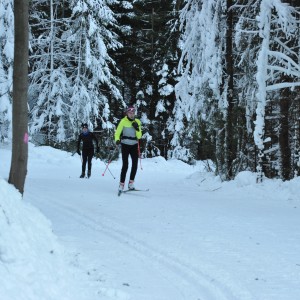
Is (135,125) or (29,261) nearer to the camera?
(29,261)

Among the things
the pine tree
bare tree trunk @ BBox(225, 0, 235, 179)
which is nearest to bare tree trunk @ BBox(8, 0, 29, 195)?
bare tree trunk @ BBox(225, 0, 235, 179)

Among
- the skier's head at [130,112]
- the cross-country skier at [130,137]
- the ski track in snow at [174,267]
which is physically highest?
the skier's head at [130,112]

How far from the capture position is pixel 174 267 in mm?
4762

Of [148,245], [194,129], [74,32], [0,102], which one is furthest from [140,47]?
[148,245]

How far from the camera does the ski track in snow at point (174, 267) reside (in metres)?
3.99

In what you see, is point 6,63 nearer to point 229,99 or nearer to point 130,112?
point 229,99

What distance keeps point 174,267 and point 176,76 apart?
26183mm

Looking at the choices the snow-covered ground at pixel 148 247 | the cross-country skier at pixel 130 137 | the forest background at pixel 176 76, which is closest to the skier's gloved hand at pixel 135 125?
the cross-country skier at pixel 130 137

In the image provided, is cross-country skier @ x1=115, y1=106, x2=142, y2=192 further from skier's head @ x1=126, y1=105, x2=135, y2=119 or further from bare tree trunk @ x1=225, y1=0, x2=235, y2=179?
bare tree trunk @ x1=225, y1=0, x2=235, y2=179

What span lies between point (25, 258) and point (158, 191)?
7649mm

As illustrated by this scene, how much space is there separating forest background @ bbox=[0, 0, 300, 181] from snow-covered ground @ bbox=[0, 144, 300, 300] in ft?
10.3

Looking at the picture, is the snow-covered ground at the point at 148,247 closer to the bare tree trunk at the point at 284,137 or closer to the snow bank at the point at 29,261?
the snow bank at the point at 29,261

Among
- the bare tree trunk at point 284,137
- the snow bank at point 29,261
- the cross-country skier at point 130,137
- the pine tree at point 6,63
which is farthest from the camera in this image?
the pine tree at point 6,63

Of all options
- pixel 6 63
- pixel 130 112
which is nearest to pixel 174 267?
pixel 130 112
